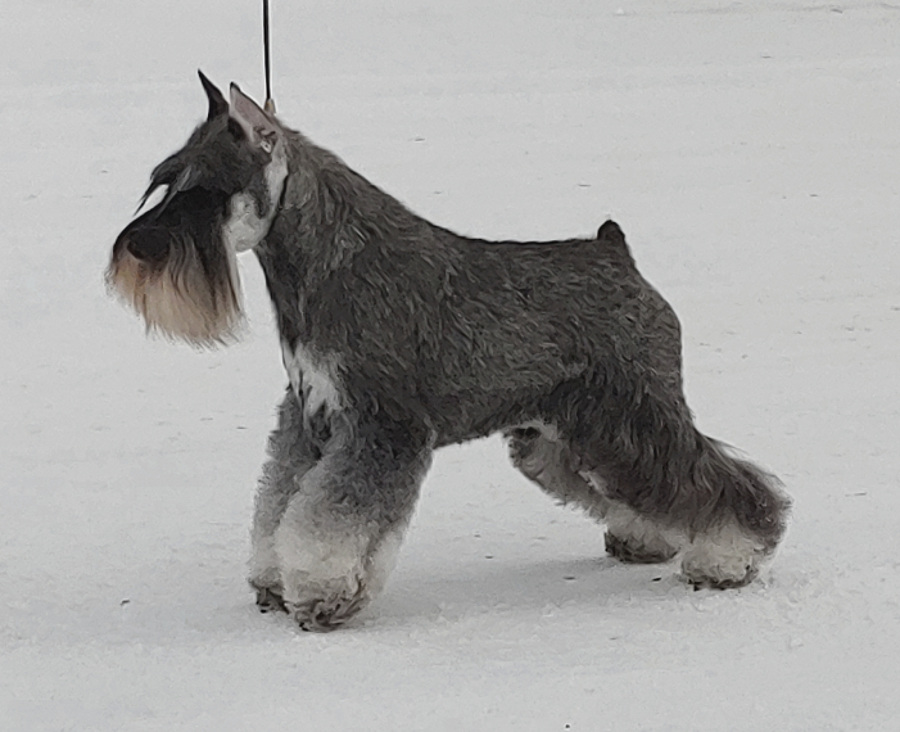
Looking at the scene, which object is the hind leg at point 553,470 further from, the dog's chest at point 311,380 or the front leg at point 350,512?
the dog's chest at point 311,380

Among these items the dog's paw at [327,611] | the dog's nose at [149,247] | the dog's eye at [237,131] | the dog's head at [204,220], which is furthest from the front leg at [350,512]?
the dog's eye at [237,131]

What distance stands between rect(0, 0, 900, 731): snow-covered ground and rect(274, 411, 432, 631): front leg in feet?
0.44

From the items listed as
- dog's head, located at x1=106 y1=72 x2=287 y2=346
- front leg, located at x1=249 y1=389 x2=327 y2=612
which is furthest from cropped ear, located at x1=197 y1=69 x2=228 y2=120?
front leg, located at x1=249 y1=389 x2=327 y2=612

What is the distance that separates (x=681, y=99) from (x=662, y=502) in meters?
5.35

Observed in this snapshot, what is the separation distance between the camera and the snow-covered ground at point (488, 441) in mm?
3865

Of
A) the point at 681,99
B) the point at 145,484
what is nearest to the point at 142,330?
the point at 145,484

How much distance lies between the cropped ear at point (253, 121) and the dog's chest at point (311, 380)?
453 millimetres

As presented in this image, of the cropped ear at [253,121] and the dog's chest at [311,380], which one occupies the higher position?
the cropped ear at [253,121]

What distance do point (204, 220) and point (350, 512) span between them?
2.30 feet

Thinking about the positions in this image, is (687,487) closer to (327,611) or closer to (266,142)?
(327,611)

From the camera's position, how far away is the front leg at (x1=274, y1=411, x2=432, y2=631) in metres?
3.95

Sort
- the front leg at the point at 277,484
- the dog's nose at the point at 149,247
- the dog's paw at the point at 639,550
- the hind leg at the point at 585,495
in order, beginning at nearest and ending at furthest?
the dog's nose at the point at 149,247
the front leg at the point at 277,484
the hind leg at the point at 585,495
the dog's paw at the point at 639,550

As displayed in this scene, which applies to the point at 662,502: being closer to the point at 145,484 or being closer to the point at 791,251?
the point at 145,484

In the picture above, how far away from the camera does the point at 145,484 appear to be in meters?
5.14
